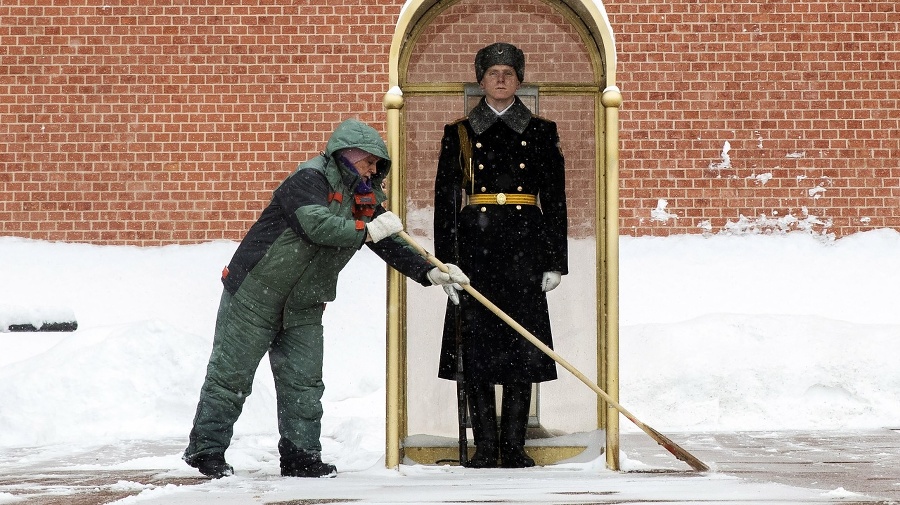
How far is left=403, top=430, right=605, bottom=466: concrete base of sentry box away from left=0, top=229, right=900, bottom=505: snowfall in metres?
0.11

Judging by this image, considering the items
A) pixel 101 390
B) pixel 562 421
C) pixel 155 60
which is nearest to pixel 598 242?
pixel 562 421

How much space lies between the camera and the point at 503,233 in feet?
17.5

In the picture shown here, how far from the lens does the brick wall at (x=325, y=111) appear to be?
895cm

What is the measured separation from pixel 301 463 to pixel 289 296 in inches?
25.3

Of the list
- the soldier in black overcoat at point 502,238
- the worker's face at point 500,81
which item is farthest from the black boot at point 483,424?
the worker's face at point 500,81

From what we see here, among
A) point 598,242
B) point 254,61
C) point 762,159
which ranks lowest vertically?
point 598,242

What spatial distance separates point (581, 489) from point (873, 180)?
5493mm

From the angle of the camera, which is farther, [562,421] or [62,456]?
[62,456]

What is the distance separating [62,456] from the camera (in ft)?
19.6

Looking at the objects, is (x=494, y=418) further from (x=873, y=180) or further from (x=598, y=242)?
(x=873, y=180)

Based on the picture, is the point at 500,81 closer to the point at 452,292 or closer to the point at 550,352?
the point at 452,292

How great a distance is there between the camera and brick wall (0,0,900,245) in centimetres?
895

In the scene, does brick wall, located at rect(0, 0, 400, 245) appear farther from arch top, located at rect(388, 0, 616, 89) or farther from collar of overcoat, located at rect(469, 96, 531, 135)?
collar of overcoat, located at rect(469, 96, 531, 135)

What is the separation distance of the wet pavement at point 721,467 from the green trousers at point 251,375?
222mm
